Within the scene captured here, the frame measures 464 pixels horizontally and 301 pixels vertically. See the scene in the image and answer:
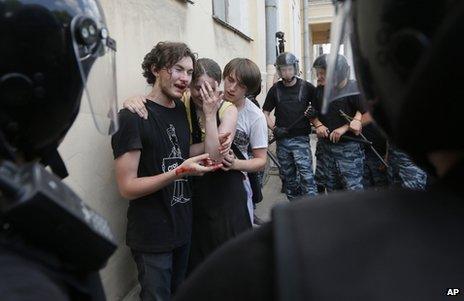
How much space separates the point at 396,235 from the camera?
2.08 ft

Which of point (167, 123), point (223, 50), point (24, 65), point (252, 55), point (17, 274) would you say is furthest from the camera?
point (252, 55)

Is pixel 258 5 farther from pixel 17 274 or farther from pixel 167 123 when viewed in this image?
pixel 17 274

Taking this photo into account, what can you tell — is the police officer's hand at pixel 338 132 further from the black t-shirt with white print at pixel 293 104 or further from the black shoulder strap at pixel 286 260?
the black shoulder strap at pixel 286 260

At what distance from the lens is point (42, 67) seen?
3.49 feet

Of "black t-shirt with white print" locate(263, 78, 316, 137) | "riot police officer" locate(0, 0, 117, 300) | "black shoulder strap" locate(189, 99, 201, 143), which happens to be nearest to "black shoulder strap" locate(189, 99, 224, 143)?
"black shoulder strap" locate(189, 99, 201, 143)

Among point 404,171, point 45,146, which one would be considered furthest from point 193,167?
point 404,171

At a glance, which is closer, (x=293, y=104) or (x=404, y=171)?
(x=404, y=171)

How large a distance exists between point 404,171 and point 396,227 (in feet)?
13.4

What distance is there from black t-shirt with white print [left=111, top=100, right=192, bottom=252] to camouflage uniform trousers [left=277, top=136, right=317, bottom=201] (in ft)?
8.58

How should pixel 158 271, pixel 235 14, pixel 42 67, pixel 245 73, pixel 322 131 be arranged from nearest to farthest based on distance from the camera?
pixel 42 67 → pixel 158 271 → pixel 245 73 → pixel 322 131 → pixel 235 14

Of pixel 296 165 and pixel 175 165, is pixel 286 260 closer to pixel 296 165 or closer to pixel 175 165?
pixel 175 165

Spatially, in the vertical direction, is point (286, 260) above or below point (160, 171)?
above

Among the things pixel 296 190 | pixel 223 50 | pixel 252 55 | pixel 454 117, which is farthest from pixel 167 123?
pixel 252 55

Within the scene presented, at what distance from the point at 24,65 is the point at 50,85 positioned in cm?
7
